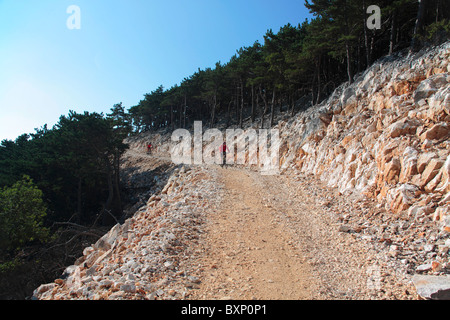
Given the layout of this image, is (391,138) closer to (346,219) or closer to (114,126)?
(346,219)

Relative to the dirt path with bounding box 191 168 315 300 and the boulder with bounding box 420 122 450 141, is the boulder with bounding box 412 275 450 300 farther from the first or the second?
the boulder with bounding box 420 122 450 141

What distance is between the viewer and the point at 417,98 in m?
10.3

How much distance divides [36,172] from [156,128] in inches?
1715

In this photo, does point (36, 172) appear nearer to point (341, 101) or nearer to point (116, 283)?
point (116, 283)

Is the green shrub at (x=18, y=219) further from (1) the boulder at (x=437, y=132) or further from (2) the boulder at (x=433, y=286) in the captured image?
(1) the boulder at (x=437, y=132)

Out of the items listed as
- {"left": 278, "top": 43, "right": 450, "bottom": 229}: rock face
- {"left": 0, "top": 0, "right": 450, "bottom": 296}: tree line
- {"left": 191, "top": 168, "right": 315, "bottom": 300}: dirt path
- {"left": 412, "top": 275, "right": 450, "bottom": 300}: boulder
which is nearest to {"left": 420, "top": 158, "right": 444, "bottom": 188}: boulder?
A: {"left": 278, "top": 43, "right": 450, "bottom": 229}: rock face

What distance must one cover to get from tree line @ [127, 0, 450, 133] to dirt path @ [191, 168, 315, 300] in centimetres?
1646

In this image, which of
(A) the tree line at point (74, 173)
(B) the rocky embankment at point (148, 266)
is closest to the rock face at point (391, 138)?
(B) the rocky embankment at point (148, 266)

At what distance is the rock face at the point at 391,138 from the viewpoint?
7.50 m

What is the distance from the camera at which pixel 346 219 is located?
859cm

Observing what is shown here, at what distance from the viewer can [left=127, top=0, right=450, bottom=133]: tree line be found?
19.7m

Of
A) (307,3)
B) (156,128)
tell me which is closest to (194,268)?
(307,3)

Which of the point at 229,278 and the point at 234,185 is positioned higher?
the point at 234,185

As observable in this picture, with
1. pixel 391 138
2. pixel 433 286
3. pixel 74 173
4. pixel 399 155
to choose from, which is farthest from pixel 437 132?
pixel 74 173
